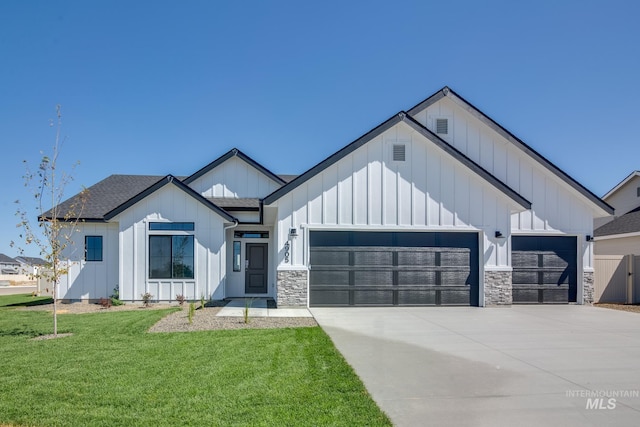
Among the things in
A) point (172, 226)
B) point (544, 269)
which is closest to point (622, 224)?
point (544, 269)

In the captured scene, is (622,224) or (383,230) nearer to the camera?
(383,230)

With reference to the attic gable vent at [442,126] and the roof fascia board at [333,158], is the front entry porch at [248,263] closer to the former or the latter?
the roof fascia board at [333,158]

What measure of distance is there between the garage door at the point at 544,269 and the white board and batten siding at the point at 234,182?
9.57m

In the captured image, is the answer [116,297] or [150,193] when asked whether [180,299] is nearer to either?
[116,297]

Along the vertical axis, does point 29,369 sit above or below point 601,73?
below

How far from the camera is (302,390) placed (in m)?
4.95

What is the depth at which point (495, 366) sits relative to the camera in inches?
240

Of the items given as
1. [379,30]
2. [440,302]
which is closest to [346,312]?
[440,302]

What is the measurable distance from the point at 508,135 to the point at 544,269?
4.77m

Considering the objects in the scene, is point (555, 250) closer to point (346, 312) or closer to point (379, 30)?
point (346, 312)

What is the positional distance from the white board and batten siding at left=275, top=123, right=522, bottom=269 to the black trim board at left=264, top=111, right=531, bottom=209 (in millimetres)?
199

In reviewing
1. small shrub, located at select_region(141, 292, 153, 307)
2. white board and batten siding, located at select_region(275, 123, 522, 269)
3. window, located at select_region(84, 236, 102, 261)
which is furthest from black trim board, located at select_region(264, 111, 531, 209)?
window, located at select_region(84, 236, 102, 261)

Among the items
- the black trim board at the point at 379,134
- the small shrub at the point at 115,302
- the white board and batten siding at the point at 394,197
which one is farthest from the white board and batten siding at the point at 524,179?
the small shrub at the point at 115,302

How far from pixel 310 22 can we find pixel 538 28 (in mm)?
6719
